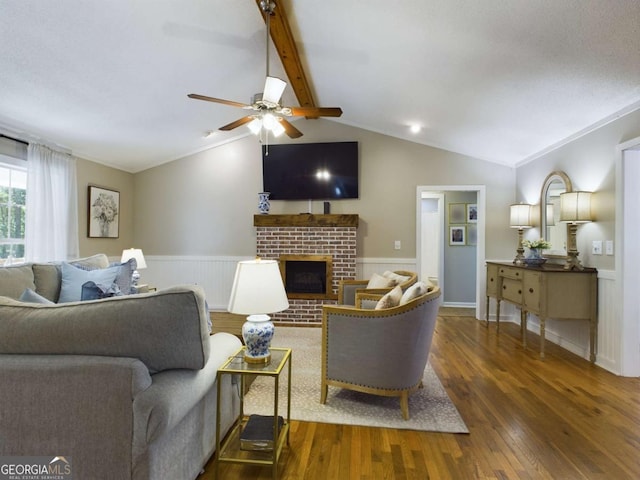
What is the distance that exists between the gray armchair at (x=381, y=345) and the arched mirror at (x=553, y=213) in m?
2.47

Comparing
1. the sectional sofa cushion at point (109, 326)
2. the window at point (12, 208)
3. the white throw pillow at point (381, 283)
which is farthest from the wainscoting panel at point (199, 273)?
the sectional sofa cushion at point (109, 326)

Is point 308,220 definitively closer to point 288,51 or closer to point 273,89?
point 288,51

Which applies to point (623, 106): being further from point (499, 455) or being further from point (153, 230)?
point (153, 230)

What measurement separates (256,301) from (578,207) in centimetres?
331

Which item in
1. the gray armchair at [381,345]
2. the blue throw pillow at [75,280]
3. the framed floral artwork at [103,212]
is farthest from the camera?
the framed floral artwork at [103,212]

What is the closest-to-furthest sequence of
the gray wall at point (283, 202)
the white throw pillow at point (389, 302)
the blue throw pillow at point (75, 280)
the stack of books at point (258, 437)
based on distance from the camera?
the stack of books at point (258, 437), the white throw pillow at point (389, 302), the blue throw pillow at point (75, 280), the gray wall at point (283, 202)

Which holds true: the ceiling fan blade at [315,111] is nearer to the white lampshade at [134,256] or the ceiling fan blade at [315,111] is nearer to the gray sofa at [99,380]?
the gray sofa at [99,380]

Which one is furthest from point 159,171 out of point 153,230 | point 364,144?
point 364,144

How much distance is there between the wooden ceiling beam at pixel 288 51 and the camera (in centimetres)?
266

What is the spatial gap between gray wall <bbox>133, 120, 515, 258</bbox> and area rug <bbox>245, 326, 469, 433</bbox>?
2627 millimetres

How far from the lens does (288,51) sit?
3.14 m

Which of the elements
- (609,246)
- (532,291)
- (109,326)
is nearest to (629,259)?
(609,246)

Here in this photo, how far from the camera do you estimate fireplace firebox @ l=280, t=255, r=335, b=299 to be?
4910mm

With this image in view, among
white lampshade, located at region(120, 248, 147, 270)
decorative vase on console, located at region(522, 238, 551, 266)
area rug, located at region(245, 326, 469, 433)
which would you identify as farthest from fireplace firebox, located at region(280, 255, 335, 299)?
decorative vase on console, located at region(522, 238, 551, 266)
